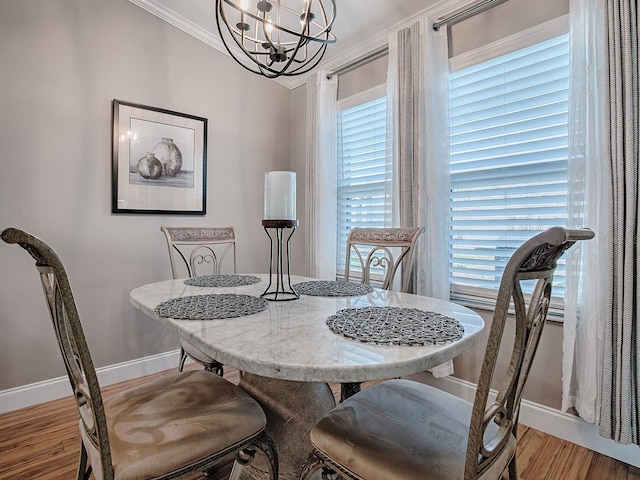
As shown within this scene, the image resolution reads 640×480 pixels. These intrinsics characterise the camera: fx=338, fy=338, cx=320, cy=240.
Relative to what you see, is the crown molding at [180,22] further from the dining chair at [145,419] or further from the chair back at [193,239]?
the dining chair at [145,419]

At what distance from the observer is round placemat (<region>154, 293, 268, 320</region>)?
108cm

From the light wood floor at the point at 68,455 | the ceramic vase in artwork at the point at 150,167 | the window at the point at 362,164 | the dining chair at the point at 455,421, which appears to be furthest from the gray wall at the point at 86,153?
the dining chair at the point at 455,421

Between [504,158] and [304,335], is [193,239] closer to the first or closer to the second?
[304,335]

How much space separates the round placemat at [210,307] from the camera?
1.08m

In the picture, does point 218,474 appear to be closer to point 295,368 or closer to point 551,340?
point 295,368

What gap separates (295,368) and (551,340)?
1.74 m

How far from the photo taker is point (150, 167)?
2604 millimetres

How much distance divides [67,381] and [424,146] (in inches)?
112

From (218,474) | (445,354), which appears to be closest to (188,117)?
(218,474)

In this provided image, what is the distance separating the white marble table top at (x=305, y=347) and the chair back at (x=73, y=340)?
0.24m

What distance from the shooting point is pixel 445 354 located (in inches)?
31.5

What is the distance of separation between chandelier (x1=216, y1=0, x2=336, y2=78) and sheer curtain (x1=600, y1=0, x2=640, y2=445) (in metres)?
1.31

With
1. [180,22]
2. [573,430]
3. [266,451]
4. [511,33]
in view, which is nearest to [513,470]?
[266,451]

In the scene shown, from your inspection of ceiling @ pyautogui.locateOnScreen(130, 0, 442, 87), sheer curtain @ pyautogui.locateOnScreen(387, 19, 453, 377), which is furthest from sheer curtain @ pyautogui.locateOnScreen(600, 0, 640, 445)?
ceiling @ pyautogui.locateOnScreen(130, 0, 442, 87)
